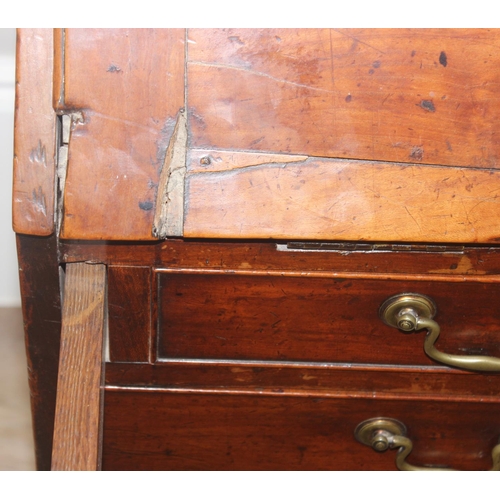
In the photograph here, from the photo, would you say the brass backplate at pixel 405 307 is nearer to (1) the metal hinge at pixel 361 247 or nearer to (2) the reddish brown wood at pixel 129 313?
(1) the metal hinge at pixel 361 247

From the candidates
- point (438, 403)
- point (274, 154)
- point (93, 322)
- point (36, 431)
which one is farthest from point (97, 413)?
point (438, 403)

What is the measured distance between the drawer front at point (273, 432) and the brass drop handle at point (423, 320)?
128 mm

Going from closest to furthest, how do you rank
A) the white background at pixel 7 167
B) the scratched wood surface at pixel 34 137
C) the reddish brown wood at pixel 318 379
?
1. the scratched wood surface at pixel 34 137
2. the reddish brown wood at pixel 318 379
3. the white background at pixel 7 167

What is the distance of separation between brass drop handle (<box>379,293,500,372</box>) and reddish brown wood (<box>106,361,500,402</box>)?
0.07 metres

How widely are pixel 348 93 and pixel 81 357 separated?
435 mm

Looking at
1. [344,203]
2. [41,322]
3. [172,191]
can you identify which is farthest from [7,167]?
[344,203]

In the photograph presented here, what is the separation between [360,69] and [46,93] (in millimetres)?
359

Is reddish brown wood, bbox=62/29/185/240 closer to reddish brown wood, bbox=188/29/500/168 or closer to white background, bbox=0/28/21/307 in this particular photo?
reddish brown wood, bbox=188/29/500/168

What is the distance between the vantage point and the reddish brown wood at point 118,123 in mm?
679

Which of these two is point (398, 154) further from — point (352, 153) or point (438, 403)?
point (438, 403)

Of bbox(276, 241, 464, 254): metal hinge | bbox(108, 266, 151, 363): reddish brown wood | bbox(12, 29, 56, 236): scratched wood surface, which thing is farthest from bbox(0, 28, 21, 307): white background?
bbox(276, 241, 464, 254): metal hinge

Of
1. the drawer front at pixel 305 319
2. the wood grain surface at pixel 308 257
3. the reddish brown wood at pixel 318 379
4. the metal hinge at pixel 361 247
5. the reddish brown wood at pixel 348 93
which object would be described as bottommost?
the reddish brown wood at pixel 318 379

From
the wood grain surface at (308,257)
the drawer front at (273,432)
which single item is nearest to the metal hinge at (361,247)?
the wood grain surface at (308,257)

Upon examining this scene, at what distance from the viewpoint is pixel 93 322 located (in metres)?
0.71
